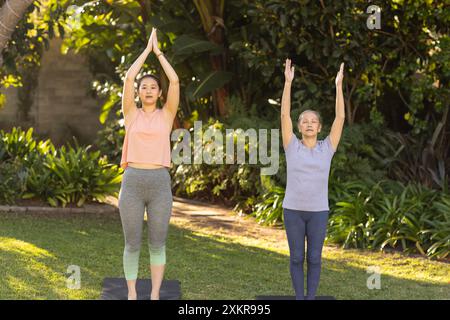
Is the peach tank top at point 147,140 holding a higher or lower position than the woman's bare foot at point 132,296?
higher

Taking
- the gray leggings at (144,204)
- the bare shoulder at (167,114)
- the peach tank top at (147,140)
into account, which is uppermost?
the bare shoulder at (167,114)

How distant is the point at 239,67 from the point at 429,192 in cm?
393

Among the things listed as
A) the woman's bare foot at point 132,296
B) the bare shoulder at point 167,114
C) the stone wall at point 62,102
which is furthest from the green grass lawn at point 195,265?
the stone wall at point 62,102

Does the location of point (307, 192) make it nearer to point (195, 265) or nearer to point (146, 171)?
point (146, 171)

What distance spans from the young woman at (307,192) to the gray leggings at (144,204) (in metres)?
0.90

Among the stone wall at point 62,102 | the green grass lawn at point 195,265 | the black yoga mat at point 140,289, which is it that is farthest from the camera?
the stone wall at point 62,102

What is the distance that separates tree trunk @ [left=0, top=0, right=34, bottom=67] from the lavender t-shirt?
3376 millimetres

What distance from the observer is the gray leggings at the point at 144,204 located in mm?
5754

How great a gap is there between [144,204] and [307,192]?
1157 millimetres

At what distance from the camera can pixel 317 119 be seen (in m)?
6.04

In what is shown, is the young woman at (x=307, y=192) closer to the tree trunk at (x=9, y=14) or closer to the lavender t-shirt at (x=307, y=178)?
the lavender t-shirt at (x=307, y=178)

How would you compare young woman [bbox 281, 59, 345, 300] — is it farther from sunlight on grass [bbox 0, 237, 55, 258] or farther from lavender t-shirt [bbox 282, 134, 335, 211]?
sunlight on grass [bbox 0, 237, 55, 258]

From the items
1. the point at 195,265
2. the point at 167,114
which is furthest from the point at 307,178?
the point at 195,265
